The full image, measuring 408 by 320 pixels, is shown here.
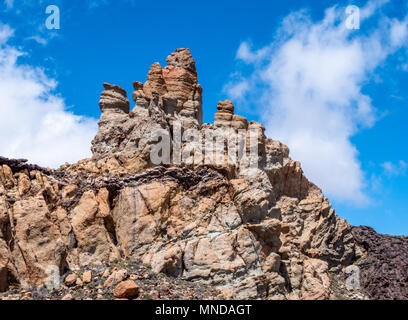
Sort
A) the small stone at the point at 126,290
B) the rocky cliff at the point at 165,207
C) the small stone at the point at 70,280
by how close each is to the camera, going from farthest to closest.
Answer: the rocky cliff at the point at 165,207 → the small stone at the point at 70,280 → the small stone at the point at 126,290

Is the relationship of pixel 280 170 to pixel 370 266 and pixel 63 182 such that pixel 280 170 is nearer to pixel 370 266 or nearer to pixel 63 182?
pixel 370 266

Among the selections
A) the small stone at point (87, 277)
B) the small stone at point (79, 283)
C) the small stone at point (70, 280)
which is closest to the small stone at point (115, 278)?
the small stone at point (87, 277)

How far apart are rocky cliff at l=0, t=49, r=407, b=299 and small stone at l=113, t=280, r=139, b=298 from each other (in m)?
4.05

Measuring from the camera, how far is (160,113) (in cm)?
4259

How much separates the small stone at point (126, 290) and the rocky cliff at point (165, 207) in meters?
4.05

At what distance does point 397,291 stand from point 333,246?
7.78 m

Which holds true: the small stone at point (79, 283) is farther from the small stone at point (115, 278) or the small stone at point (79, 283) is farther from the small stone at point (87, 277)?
the small stone at point (115, 278)

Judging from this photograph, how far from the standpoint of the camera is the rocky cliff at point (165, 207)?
3225 centimetres

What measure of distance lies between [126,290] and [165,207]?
929 centimetres

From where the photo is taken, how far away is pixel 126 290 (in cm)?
2880

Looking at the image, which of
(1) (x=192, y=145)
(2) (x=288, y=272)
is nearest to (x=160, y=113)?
(1) (x=192, y=145)

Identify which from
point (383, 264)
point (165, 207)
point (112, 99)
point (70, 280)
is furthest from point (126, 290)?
point (383, 264)

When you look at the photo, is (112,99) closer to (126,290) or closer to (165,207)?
(165,207)

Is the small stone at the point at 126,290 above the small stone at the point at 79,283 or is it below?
below
